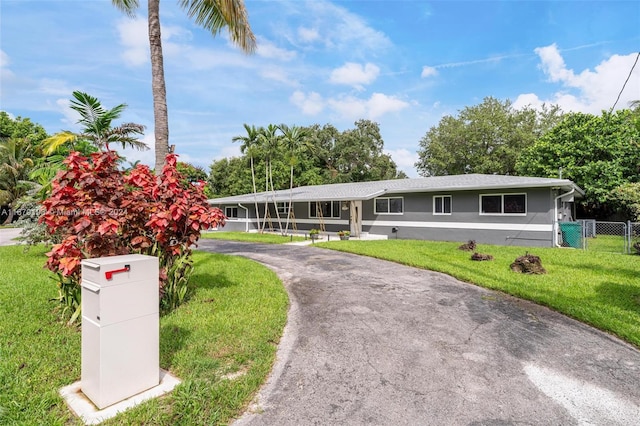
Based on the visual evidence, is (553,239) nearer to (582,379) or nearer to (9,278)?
(582,379)

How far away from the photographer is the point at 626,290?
6230 mm

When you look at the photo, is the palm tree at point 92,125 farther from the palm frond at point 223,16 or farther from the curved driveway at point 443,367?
the curved driveway at point 443,367

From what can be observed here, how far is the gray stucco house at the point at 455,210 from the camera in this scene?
42.1 ft

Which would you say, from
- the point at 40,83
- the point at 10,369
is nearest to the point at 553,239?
the point at 10,369

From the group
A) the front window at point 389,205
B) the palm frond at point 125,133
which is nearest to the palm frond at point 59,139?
the palm frond at point 125,133

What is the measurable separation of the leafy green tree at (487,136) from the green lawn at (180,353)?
29409mm

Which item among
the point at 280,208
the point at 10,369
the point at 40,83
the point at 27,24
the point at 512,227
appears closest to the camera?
the point at 10,369

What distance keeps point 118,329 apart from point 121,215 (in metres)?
2.11

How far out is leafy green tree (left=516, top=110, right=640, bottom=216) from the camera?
18016mm

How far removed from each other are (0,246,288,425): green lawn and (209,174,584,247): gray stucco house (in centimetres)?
1152

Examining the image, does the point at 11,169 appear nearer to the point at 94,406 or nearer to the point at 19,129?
the point at 19,129

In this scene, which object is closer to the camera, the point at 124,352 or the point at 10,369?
the point at 124,352

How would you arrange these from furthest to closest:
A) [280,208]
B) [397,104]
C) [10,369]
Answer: [397,104] → [280,208] → [10,369]

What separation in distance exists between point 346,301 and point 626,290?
5743 mm
